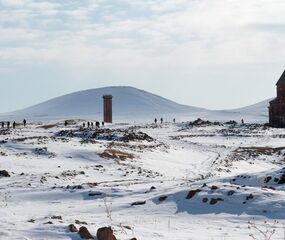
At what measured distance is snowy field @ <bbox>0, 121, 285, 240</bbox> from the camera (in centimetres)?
1141

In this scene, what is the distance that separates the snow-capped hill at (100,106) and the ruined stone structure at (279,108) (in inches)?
2717

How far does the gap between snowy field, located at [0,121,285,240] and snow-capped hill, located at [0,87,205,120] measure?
107 m

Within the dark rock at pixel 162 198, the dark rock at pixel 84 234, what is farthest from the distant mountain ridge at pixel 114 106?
the dark rock at pixel 84 234

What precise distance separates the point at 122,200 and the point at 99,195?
4.01ft

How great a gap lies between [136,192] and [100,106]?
14316 centimetres

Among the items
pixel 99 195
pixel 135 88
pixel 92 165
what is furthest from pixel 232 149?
pixel 135 88

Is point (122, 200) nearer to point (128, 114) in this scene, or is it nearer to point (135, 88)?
point (128, 114)

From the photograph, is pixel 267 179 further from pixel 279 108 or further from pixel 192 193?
pixel 279 108

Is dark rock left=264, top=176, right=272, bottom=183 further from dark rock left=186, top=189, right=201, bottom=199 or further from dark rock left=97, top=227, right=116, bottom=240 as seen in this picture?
dark rock left=97, top=227, right=116, bottom=240

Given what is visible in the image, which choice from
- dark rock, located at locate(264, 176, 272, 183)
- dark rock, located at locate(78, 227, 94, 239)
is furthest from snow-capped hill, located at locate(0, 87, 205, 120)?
dark rock, located at locate(78, 227, 94, 239)

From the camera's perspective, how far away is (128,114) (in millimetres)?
139750

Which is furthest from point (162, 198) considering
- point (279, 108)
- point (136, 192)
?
point (279, 108)

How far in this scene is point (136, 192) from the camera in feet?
56.7

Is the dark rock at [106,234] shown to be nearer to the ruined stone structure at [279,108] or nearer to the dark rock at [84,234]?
the dark rock at [84,234]
